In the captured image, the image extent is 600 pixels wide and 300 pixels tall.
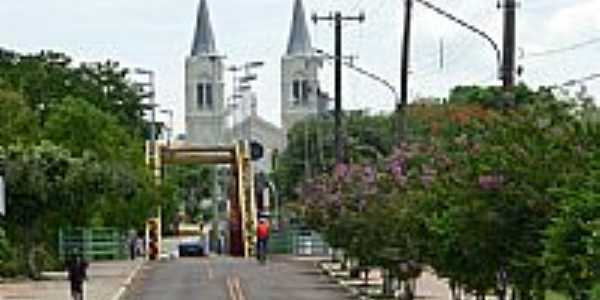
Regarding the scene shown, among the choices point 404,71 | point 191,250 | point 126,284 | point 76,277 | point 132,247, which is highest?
point 404,71

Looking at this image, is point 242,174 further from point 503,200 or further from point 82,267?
point 503,200

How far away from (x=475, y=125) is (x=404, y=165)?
907 cm

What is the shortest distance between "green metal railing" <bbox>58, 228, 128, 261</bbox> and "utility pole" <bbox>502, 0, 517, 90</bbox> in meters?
49.4

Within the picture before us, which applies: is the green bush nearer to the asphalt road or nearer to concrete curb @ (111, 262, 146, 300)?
the asphalt road

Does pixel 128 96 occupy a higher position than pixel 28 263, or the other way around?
pixel 128 96

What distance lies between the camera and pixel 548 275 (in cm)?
2452

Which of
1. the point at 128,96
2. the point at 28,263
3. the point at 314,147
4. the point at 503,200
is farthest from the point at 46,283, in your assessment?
the point at 314,147

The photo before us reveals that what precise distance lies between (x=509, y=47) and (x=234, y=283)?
2757 cm

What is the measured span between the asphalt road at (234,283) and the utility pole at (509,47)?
56.6 feet

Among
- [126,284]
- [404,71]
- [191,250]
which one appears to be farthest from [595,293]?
[191,250]

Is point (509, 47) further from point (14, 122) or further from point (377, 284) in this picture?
point (14, 122)

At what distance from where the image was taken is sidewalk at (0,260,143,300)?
5556 centimetres

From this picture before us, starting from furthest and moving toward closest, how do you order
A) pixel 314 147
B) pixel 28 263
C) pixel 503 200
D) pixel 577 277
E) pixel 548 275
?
1. pixel 314 147
2. pixel 28 263
3. pixel 503 200
4. pixel 548 275
5. pixel 577 277

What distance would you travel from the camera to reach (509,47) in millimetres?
34594
